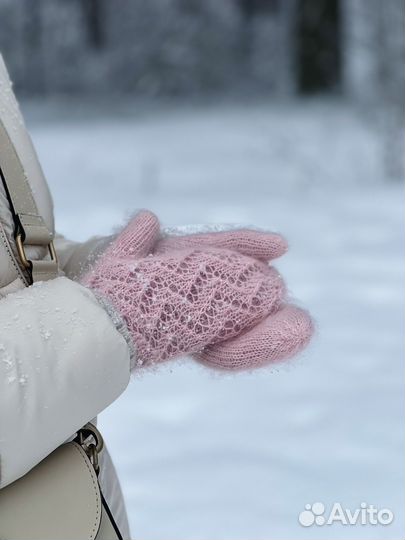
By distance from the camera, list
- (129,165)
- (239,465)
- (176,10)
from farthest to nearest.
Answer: (176,10) → (129,165) → (239,465)

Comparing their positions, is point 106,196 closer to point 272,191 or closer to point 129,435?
point 272,191

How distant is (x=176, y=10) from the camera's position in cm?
1115

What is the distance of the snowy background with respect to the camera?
2594 mm

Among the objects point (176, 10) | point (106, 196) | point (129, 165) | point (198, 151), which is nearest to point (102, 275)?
point (106, 196)

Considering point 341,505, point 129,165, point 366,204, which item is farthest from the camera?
point 129,165

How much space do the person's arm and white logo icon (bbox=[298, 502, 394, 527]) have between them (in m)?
1.23

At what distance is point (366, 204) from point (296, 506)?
13.1ft

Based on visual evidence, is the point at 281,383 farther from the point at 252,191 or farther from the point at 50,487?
the point at 252,191

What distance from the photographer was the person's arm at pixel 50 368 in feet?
3.67

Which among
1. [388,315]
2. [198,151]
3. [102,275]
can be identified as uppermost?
[102,275]

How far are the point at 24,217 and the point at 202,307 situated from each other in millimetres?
249

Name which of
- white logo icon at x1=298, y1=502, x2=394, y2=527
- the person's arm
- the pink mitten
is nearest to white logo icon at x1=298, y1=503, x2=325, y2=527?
white logo icon at x1=298, y1=502, x2=394, y2=527

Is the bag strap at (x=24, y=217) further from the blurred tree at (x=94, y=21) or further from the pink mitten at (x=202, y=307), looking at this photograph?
the blurred tree at (x=94, y=21)

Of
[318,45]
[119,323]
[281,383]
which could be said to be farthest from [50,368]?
[318,45]
